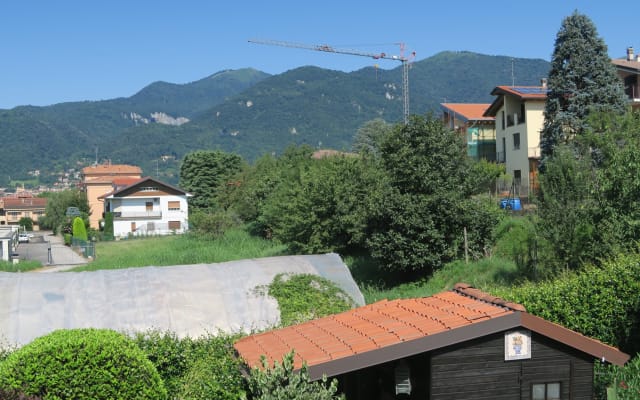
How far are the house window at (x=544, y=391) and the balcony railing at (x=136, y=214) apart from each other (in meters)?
68.2

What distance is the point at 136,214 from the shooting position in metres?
73.9

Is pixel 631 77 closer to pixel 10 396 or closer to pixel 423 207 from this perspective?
pixel 423 207

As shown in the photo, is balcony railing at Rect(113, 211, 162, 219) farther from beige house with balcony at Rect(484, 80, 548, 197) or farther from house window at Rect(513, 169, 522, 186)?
house window at Rect(513, 169, 522, 186)

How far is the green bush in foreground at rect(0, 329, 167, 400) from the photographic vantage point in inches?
378

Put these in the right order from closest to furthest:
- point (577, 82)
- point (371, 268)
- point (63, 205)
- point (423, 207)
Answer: point (423, 207) < point (371, 268) < point (577, 82) < point (63, 205)

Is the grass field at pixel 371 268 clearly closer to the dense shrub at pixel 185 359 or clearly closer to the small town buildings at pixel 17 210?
the dense shrub at pixel 185 359

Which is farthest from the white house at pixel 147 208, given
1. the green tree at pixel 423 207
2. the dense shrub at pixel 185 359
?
the dense shrub at pixel 185 359

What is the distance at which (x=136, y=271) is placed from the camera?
16688mm

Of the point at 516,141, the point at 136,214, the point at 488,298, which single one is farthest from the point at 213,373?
the point at 136,214

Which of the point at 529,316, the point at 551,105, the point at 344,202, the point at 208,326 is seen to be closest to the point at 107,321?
the point at 208,326

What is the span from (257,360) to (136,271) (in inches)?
325

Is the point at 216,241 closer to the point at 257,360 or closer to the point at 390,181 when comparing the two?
the point at 390,181

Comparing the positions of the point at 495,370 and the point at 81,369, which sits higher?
the point at 495,370

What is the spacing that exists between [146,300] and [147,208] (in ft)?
200
